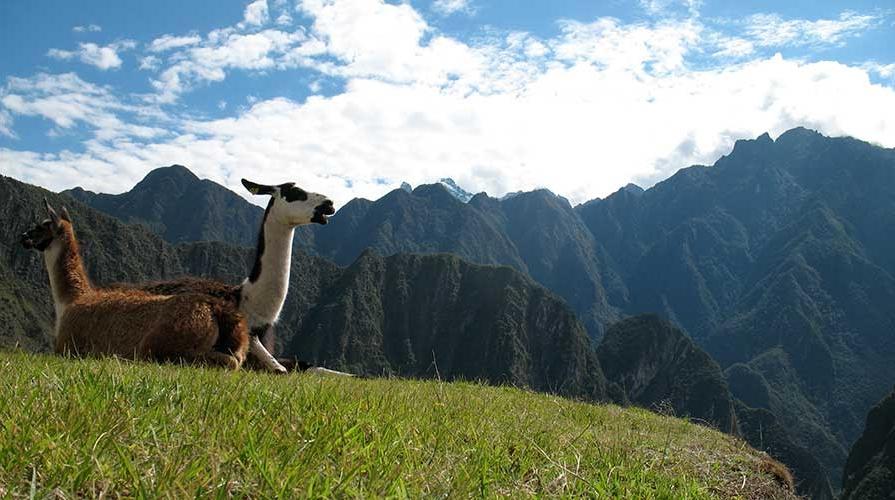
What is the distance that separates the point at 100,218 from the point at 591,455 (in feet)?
565

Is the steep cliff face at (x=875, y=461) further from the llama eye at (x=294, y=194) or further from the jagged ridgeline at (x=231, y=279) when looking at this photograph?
the llama eye at (x=294, y=194)

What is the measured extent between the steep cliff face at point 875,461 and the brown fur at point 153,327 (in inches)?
3012

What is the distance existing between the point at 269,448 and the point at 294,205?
7.58 meters

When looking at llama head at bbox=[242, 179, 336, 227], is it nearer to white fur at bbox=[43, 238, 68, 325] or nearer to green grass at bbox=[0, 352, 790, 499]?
white fur at bbox=[43, 238, 68, 325]

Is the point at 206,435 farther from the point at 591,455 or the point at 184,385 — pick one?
the point at 591,455

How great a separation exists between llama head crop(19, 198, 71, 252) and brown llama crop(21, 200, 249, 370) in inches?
4.3

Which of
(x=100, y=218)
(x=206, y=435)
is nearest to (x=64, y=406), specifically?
(x=206, y=435)

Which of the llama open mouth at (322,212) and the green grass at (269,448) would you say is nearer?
the green grass at (269,448)

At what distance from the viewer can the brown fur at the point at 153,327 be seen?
7.93m

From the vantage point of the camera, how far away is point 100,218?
155 meters

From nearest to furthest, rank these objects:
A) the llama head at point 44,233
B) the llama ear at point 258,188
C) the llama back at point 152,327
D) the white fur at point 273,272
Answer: the llama back at point 152,327 → the white fur at point 273,272 → the llama head at point 44,233 → the llama ear at point 258,188

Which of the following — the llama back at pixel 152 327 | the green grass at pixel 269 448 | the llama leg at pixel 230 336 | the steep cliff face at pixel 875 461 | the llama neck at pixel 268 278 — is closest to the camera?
the green grass at pixel 269 448

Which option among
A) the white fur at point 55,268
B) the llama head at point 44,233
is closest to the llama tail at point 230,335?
the white fur at point 55,268

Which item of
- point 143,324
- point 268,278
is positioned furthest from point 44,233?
point 268,278
